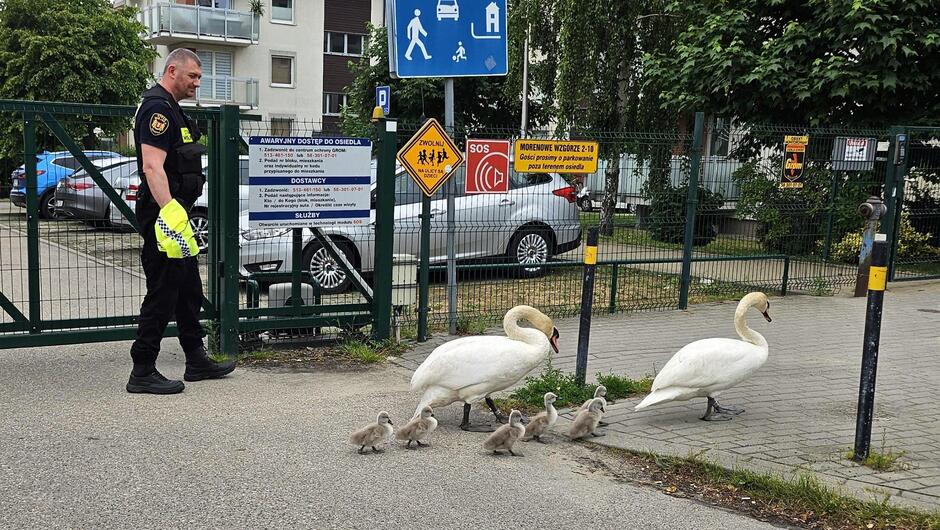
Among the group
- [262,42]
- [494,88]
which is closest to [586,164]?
[494,88]

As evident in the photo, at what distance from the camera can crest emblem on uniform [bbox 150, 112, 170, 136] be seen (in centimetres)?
641

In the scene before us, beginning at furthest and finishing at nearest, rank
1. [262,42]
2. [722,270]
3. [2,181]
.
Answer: [262,42]
[722,270]
[2,181]

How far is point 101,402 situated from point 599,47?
1659 cm

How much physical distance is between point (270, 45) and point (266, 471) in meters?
42.3

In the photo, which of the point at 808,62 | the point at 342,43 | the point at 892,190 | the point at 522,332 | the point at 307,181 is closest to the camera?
the point at 522,332

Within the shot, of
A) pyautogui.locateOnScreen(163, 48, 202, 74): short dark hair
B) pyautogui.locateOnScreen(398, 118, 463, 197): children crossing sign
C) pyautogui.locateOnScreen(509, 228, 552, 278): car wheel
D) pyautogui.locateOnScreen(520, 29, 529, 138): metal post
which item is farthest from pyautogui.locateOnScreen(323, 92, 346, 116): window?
pyautogui.locateOnScreen(163, 48, 202, 74): short dark hair

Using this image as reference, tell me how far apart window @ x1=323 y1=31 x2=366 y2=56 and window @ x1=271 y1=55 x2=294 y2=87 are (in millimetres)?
2041

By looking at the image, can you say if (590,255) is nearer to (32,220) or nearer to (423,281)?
(423,281)

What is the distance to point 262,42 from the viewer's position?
44.5 meters

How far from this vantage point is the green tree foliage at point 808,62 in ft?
47.1

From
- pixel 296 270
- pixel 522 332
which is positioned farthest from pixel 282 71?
pixel 522 332

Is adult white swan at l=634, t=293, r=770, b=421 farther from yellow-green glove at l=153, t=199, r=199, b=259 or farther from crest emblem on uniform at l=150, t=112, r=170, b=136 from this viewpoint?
crest emblem on uniform at l=150, t=112, r=170, b=136

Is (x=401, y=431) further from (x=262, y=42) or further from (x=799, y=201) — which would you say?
(x=262, y=42)

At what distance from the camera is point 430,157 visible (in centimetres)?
829
